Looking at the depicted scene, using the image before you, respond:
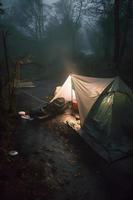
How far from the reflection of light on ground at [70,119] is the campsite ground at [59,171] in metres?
0.30

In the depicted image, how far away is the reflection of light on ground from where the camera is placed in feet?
29.2

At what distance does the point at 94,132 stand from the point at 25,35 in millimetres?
25453

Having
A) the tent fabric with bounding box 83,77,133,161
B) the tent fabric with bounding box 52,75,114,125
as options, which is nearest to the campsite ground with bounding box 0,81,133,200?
the tent fabric with bounding box 83,77,133,161

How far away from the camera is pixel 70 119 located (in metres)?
9.82

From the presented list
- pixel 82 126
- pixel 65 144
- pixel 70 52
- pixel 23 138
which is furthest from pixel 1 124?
pixel 70 52

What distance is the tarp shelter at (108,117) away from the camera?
695 centimetres

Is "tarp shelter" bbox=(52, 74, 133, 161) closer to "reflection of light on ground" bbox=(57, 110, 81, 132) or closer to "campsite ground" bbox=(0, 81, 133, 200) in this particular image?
"campsite ground" bbox=(0, 81, 133, 200)

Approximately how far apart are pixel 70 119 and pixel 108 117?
8.68 feet

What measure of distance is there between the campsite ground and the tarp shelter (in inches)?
13.8

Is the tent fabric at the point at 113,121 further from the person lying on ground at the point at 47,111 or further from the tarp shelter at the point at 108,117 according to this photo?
the person lying on ground at the point at 47,111

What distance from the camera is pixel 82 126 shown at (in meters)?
8.46

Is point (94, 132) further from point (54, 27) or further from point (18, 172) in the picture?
point (54, 27)

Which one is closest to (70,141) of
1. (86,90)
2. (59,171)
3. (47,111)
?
(59,171)

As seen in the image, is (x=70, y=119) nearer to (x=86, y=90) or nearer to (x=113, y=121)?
(x=86, y=90)
